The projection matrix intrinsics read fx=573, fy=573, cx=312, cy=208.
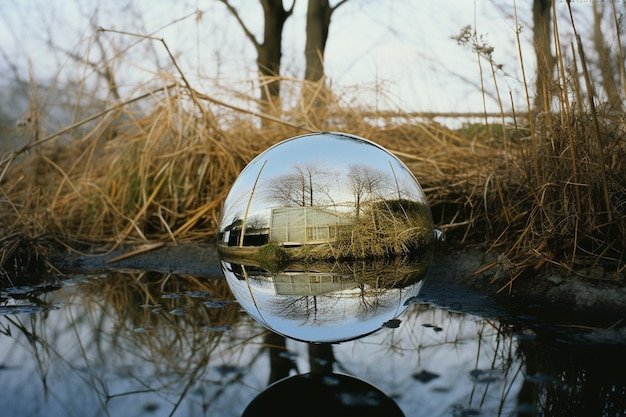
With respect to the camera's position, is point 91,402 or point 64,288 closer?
point 91,402

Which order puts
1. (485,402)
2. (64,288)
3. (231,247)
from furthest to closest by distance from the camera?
(64,288) → (231,247) → (485,402)

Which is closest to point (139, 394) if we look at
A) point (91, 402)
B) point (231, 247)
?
point (91, 402)

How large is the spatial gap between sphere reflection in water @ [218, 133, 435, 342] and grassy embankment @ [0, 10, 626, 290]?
3.25 feet

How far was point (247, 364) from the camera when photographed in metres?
1.96

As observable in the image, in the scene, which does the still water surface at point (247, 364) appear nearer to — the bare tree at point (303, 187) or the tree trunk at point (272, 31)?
the bare tree at point (303, 187)

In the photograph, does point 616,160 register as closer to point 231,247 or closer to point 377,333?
point 377,333

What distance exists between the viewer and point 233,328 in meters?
2.40

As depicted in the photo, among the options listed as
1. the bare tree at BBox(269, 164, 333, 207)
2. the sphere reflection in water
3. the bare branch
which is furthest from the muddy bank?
the bare branch

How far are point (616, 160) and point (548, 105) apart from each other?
421 millimetres

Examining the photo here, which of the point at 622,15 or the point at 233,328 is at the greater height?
the point at 622,15

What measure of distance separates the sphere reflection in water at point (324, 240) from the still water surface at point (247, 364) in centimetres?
18

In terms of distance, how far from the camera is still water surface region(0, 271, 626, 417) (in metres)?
1.62

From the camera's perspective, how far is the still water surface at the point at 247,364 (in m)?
1.62

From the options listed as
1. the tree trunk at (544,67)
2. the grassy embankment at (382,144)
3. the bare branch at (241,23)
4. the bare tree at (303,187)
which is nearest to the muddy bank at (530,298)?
the grassy embankment at (382,144)
